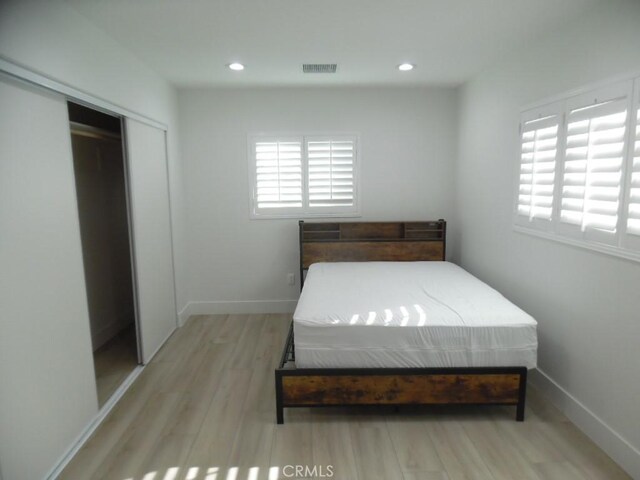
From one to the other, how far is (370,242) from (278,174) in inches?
48.6

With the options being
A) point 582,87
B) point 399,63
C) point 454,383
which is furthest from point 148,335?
point 582,87

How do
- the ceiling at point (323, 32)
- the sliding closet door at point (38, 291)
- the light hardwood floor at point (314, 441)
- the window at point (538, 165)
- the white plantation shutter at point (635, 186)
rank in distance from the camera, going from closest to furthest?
the sliding closet door at point (38, 291), the white plantation shutter at point (635, 186), the light hardwood floor at point (314, 441), the ceiling at point (323, 32), the window at point (538, 165)

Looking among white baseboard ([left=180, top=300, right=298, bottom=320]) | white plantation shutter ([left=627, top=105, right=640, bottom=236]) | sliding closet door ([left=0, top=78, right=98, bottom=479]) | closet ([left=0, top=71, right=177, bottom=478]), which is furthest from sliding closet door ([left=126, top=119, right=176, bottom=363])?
white plantation shutter ([left=627, top=105, right=640, bottom=236])

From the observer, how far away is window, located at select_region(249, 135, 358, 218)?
13.7 feet

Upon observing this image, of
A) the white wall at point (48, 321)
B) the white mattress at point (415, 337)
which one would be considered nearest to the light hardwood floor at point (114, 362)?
the white wall at point (48, 321)

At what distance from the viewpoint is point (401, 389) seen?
2305 millimetres

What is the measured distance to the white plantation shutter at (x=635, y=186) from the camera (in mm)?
1889

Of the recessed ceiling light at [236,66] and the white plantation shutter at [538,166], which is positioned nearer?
the white plantation shutter at [538,166]

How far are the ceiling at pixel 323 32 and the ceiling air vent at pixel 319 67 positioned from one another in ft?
0.21

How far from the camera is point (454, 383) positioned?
2.29 m

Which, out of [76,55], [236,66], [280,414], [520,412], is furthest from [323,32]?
[520,412]

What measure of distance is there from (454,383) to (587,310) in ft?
2.88

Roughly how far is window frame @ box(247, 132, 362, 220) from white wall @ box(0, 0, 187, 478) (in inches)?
67.3

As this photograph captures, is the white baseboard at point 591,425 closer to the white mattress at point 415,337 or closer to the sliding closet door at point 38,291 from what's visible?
the white mattress at point 415,337
